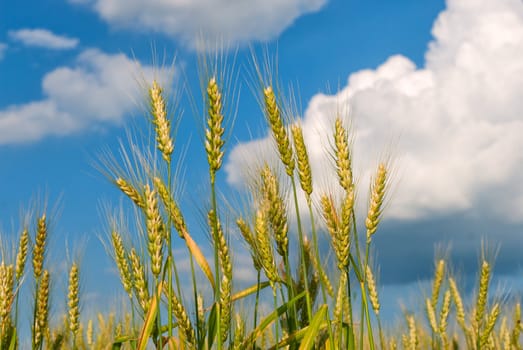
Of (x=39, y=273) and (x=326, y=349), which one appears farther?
(x=39, y=273)

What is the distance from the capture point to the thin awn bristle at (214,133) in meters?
2.83

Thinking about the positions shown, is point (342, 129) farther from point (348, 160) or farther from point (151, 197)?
point (151, 197)

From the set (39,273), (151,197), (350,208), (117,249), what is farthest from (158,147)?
(39,273)

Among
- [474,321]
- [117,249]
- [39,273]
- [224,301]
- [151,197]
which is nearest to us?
[151,197]

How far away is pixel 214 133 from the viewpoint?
2873 millimetres

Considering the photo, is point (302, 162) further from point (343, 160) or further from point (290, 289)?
point (290, 289)

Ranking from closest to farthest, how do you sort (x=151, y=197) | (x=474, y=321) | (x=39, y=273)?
(x=151, y=197) → (x=39, y=273) → (x=474, y=321)

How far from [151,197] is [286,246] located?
0.75 metres

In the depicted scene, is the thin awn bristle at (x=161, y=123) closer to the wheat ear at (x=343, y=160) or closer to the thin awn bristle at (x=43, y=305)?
the wheat ear at (x=343, y=160)

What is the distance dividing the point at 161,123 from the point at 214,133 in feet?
0.96

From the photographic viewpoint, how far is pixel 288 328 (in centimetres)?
341

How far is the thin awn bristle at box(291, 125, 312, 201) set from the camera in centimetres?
332

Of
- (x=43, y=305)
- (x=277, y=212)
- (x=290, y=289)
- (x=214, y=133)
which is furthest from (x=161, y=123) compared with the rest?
(x=43, y=305)

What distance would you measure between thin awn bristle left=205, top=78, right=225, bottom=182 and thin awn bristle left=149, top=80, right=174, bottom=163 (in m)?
0.19
